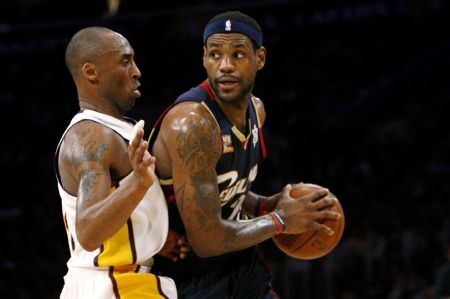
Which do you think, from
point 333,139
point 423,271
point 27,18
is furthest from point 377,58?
point 27,18

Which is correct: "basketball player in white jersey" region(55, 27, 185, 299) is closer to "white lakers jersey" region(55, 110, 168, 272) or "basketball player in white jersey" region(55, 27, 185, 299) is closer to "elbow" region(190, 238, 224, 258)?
"white lakers jersey" region(55, 110, 168, 272)

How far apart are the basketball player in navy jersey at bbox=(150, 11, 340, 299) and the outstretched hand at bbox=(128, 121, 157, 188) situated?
501 mm

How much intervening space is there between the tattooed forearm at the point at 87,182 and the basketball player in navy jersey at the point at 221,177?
482 millimetres

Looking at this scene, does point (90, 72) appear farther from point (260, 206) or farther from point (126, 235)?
point (260, 206)

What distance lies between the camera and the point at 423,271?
9.02 m

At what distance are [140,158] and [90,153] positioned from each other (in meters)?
0.35

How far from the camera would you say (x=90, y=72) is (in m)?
3.98

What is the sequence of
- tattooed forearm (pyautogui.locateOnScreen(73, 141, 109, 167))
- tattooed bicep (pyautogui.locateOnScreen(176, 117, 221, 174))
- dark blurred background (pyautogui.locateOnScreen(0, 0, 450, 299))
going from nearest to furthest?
1. tattooed forearm (pyautogui.locateOnScreen(73, 141, 109, 167))
2. tattooed bicep (pyautogui.locateOnScreen(176, 117, 221, 174))
3. dark blurred background (pyautogui.locateOnScreen(0, 0, 450, 299))

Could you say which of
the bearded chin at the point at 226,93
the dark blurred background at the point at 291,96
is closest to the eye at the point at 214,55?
the bearded chin at the point at 226,93

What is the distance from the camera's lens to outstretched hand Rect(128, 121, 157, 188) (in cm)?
337

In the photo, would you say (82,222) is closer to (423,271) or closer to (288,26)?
(423,271)

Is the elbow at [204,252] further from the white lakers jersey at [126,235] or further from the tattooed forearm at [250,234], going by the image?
the white lakers jersey at [126,235]

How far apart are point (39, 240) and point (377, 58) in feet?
16.6

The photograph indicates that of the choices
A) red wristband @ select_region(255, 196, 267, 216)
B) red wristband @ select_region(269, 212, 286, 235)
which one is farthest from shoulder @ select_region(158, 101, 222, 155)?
red wristband @ select_region(255, 196, 267, 216)
